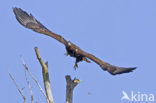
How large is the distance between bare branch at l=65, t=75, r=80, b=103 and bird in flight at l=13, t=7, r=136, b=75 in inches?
53.0

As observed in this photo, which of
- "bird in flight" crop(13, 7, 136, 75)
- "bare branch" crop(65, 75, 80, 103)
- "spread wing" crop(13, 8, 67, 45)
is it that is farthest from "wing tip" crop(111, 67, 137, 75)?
"spread wing" crop(13, 8, 67, 45)

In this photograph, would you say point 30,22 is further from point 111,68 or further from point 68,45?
point 111,68

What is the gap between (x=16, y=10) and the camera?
1265 centimetres

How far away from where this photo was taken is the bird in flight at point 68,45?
1018 centimetres

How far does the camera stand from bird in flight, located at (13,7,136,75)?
10180 mm

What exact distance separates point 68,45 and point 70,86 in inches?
98.4

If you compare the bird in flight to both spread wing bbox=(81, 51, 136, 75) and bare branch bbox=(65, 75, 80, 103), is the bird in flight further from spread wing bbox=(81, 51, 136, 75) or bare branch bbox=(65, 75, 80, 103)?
bare branch bbox=(65, 75, 80, 103)

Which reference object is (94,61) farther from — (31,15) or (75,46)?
(31,15)

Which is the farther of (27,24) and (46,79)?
(27,24)

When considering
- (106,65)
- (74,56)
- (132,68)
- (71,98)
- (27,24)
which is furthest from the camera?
(27,24)

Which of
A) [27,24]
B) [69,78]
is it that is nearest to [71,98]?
[69,78]

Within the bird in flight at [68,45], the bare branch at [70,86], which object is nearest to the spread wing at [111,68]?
the bird in flight at [68,45]

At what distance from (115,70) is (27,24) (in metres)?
3.32

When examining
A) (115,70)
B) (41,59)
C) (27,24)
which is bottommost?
(41,59)
